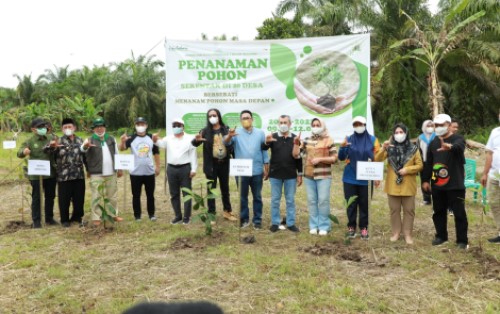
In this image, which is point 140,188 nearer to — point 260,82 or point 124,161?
point 124,161

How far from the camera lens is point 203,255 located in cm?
491

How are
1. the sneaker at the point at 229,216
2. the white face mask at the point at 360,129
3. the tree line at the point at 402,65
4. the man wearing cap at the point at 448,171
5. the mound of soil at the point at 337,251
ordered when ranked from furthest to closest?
the tree line at the point at 402,65
the sneaker at the point at 229,216
the white face mask at the point at 360,129
the man wearing cap at the point at 448,171
the mound of soil at the point at 337,251

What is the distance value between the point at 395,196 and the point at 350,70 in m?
3.68

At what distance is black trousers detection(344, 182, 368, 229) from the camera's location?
Answer: 5.50 m

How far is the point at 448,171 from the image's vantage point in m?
4.91

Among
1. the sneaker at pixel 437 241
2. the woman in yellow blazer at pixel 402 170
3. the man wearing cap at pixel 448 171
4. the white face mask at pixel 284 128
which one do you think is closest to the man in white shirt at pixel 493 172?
the man wearing cap at pixel 448 171

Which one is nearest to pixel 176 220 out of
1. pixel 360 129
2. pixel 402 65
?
pixel 360 129

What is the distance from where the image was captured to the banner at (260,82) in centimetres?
834

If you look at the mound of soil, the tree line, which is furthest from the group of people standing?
the tree line

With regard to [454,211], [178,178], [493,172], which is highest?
[493,172]

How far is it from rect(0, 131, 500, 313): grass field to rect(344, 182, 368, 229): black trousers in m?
0.24

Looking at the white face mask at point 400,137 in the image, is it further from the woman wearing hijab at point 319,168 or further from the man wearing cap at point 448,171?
the woman wearing hijab at point 319,168

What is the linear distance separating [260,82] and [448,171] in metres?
4.44

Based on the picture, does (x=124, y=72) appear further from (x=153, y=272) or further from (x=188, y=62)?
(x=153, y=272)
